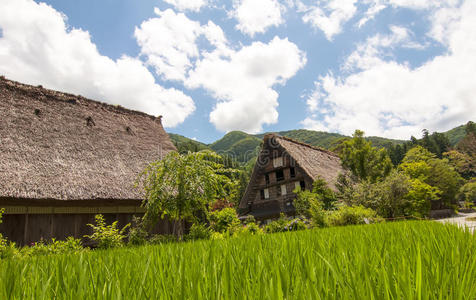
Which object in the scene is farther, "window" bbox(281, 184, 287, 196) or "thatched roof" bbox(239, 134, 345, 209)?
"window" bbox(281, 184, 287, 196)

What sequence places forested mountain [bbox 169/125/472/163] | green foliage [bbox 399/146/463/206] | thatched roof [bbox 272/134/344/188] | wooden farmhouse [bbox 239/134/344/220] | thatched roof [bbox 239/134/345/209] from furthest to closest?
forested mountain [bbox 169/125/472/163]
green foliage [bbox 399/146/463/206]
wooden farmhouse [bbox 239/134/344/220]
thatched roof [bbox 239/134/345/209]
thatched roof [bbox 272/134/344/188]

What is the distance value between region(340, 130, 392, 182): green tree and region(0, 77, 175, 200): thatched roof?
13.1 m

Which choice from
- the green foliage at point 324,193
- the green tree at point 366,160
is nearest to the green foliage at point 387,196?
the green foliage at point 324,193

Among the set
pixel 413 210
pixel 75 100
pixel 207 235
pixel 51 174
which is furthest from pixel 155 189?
pixel 413 210

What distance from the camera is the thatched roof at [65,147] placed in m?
9.77

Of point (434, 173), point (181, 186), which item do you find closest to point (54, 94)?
point (181, 186)

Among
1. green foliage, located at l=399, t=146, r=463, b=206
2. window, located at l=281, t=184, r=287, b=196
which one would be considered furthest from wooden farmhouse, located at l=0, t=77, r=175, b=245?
green foliage, located at l=399, t=146, r=463, b=206

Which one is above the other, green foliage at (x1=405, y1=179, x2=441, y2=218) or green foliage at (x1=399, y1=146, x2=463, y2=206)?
green foliage at (x1=399, y1=146, x2=463, y2=206)

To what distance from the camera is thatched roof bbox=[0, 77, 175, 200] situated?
977cm

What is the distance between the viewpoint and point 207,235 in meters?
8.37

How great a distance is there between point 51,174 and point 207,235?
6.90m

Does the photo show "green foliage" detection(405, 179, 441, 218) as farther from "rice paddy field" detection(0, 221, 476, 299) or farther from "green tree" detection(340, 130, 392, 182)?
"rice paddy field" detection(0, 221, 476, 299)

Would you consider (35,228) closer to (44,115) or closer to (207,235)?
(44,115)

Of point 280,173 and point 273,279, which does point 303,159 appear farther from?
point 273,279
